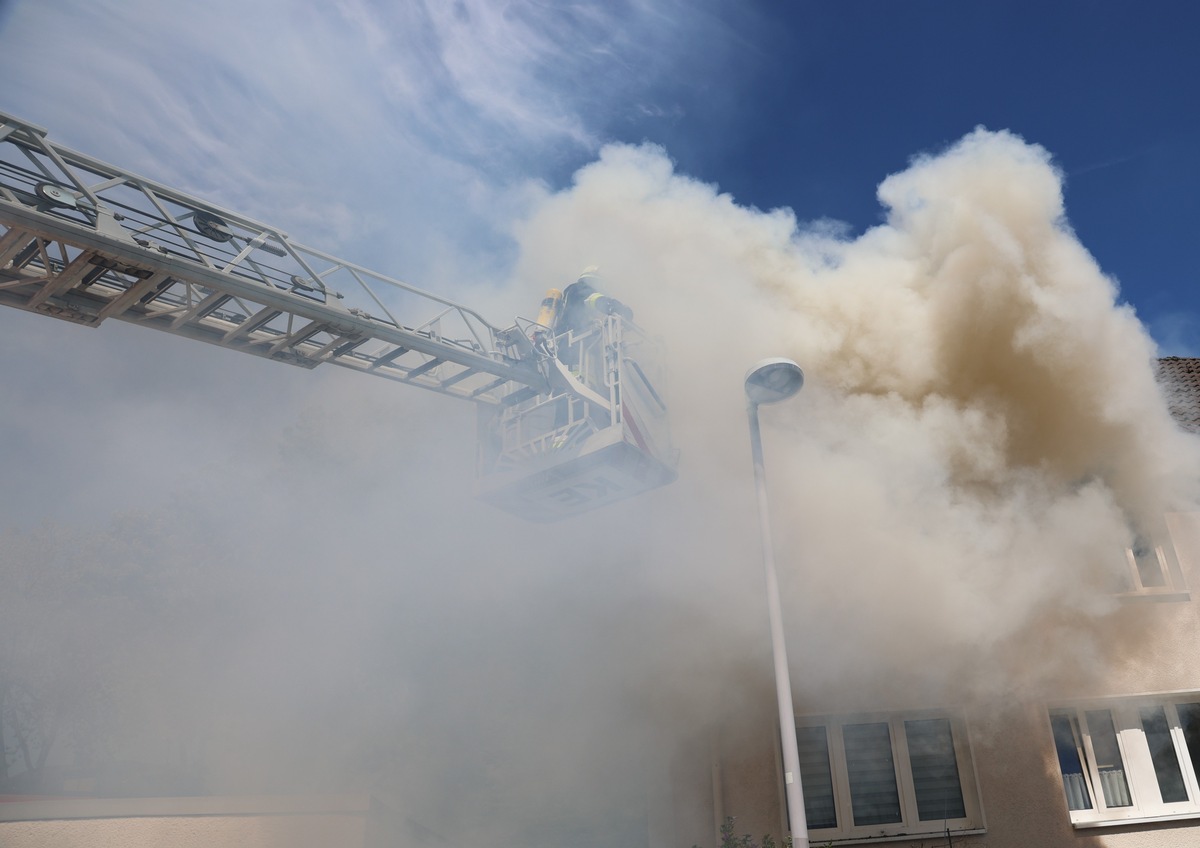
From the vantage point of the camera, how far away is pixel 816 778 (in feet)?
32.4

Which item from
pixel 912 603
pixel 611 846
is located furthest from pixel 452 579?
pixel 912 603

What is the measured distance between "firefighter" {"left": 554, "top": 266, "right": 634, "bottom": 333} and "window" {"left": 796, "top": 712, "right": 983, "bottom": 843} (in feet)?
18.0

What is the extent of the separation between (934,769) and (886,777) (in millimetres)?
591

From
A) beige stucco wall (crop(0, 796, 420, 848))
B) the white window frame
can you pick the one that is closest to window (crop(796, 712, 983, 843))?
the white window frame

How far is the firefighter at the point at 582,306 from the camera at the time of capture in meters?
10.0

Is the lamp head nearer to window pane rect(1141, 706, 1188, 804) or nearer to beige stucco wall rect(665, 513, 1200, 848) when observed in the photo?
beige stucco wall rect(665, 513, 1200, 848)

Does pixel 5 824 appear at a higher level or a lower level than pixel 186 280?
lower

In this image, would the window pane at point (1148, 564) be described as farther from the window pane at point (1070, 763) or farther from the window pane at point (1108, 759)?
the window pane at point (1070, 763)

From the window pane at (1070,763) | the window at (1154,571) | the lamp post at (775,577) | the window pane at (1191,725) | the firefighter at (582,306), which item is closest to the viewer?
the lamp post at (775,577)

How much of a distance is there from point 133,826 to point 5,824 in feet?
2.98

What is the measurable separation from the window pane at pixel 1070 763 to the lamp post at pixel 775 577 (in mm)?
5282

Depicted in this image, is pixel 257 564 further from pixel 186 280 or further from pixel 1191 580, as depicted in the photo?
pixel 1191 580

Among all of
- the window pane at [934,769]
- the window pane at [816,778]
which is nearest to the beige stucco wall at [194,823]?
the window pane at [816,778]

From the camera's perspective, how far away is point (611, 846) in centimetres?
1108
